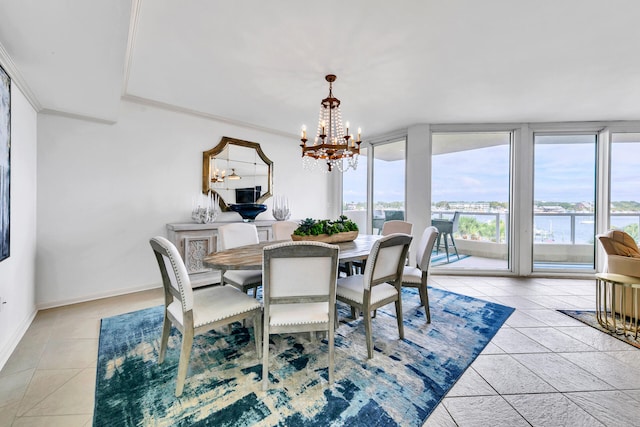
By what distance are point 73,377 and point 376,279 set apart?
7.15ft

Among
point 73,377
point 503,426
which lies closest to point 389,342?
point 503,426

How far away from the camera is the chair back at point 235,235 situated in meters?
2.95

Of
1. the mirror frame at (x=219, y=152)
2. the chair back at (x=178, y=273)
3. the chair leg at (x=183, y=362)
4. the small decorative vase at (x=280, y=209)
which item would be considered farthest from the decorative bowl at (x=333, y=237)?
the mirror frame at (x=219, y=152)

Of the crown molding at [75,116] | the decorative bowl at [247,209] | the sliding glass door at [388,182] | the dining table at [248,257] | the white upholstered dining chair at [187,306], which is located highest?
the crown molding at [75,116]

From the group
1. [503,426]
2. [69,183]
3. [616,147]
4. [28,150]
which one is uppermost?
[616,147]

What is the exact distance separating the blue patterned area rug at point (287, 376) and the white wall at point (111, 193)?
3.04 feet

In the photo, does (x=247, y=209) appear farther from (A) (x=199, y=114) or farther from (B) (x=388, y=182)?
(B) (x=388, y=182)

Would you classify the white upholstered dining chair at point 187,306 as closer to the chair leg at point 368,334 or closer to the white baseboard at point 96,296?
the chair leg at point 368,334

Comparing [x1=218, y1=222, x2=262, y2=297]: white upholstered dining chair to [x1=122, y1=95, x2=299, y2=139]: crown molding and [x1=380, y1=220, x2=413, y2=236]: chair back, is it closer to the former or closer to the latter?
[x1=380, y1=220, x2=413, y2=236]: chair back

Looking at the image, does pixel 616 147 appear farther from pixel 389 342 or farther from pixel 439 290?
pixel 389 342

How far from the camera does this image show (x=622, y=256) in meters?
2.62

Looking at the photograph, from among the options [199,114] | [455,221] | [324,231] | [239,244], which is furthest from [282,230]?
[455,221]

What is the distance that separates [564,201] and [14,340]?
7.06m

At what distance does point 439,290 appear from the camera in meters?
3.72
